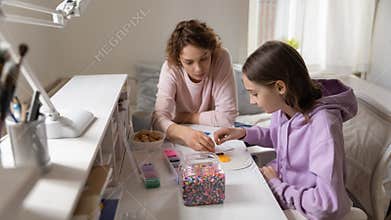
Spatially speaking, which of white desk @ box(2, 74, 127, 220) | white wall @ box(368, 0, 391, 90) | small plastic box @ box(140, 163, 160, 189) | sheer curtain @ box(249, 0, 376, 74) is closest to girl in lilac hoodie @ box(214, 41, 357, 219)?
small plastic box @ box(140, 163, 160, 189)

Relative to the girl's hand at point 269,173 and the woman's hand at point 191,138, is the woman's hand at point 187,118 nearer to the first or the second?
the woman's hand at point 191,138

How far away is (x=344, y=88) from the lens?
3.92 ft

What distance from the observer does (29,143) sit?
0.68 metres

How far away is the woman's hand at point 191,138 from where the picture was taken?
→ 128 centimetres

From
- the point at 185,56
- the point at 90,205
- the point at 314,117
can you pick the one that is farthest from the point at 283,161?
the point at 90,205

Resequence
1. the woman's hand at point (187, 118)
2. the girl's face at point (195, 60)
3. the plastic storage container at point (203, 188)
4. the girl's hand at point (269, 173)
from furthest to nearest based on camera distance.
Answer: the woman's hand at point (187, 118) → the girl's face at point (195, 60) → the girl's hand at point (269, 173) → the plastic storage container at point (203, 188)

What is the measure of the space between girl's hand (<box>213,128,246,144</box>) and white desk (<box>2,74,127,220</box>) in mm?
366

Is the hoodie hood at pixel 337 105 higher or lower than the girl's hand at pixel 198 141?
higher

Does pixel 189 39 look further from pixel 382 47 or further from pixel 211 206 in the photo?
pixel 382 47

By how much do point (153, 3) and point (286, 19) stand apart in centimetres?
91

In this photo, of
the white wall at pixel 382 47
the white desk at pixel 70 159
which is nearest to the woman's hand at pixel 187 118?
the white desk at pixel 70 159

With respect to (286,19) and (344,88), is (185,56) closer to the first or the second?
(344,88)

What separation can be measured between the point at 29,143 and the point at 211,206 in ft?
1.57

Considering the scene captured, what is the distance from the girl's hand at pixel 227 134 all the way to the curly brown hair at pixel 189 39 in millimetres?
357
